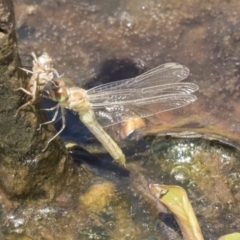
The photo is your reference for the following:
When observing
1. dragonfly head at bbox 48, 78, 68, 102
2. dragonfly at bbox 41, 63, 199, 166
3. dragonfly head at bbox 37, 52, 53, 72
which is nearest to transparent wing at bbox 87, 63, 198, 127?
dragonfly at bbox 41, 63, 199, 166

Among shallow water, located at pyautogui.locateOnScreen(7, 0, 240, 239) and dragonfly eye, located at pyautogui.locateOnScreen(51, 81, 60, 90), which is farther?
shallow water, located at pyautogui.locateOnScreen(7, 0, 240, 239)

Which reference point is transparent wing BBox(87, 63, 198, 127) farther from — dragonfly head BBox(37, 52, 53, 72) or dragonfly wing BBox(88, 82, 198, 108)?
dragonfly head BBox(37, 52, 53, 72)

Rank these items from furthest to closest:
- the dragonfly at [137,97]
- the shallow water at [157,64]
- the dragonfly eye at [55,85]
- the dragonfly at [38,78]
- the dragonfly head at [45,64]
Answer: the dragonfly at [137,97], the shallow water at [157,64], the dragonfly eye at [55,85], the dragonfly head at [45,64], the dragonfly at [38,78]

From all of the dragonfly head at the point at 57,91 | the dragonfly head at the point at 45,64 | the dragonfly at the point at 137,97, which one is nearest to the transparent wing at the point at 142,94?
the dragonfly at the point at 137,97

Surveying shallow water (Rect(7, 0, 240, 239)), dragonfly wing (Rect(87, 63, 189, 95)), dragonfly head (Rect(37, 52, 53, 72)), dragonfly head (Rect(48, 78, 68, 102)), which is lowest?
shallow water (Rect(7, 0, 240, 239))

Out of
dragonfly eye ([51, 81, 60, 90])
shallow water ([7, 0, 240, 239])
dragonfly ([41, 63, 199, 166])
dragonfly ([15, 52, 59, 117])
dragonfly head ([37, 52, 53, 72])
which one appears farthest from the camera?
dragonfly ([41, 63, 199, 166])

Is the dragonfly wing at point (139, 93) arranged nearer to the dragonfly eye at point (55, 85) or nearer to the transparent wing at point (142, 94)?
the transparent wing at point (142, 94)

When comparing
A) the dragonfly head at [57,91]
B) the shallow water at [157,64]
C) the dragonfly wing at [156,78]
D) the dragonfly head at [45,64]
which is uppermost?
the dragonfly head at [45,64]

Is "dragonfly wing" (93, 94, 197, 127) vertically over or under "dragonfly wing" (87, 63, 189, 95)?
under
